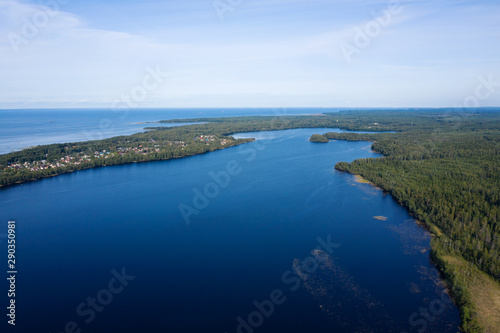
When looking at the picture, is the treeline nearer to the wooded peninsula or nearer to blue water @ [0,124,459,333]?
the wooded peninsula

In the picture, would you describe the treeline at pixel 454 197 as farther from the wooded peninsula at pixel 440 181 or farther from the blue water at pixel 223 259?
the blue water at pixel 223 259

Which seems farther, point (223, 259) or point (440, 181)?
point (440, 181)

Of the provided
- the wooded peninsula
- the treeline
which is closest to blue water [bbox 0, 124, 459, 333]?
the treeline

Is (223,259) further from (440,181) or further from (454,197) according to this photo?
(440,181)

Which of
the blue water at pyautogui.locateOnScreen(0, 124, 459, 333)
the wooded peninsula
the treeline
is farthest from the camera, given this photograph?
the treeline

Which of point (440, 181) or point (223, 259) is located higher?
point (440, 181)

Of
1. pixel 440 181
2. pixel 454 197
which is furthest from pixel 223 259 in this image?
pixel 440 181

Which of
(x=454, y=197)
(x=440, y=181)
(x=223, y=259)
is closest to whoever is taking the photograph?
(x=223, y=259)

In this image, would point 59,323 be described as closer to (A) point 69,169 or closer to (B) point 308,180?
(B) point 308,180

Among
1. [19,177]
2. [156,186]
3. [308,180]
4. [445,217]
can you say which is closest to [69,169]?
[19,177]
